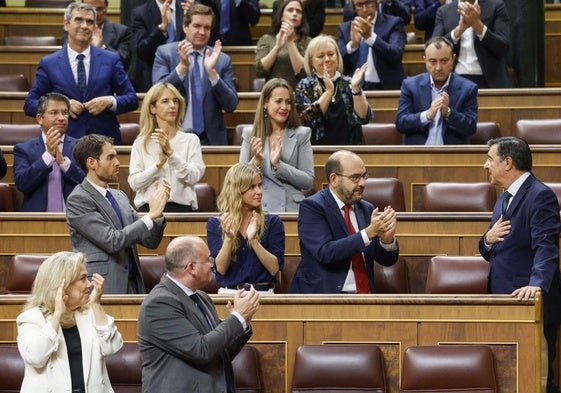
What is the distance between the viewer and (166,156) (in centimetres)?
602

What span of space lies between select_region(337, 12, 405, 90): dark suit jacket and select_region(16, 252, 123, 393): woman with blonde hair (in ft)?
12.7

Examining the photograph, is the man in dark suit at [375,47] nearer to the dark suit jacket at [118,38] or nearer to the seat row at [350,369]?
the dark suit jacket at [118,38]

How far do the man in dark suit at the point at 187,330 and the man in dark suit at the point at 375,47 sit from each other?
12.0 feet

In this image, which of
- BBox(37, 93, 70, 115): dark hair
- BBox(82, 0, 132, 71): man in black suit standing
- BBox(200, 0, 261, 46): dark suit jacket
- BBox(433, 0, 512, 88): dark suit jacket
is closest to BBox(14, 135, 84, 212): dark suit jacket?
BBox(37, 93, 70, 115): dark hair

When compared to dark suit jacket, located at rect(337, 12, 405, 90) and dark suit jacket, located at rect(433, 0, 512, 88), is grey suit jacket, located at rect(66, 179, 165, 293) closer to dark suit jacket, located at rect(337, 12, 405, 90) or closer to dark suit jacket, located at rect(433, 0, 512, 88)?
dark suit jacket, located at rect(337, 12, 405, 90)

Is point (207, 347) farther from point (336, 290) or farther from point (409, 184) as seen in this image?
point (409, 184)

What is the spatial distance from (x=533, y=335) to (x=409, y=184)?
6.90 feet

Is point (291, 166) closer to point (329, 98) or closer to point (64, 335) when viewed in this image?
point (329, 98)

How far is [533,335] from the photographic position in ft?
15.5

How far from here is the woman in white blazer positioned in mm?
6066

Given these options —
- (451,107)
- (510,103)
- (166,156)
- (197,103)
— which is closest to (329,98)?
(451,107)

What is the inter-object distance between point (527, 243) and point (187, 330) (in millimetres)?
1574

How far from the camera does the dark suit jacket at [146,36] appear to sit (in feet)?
26.1

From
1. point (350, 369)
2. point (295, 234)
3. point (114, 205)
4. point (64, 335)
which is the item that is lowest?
point (350, 369)
